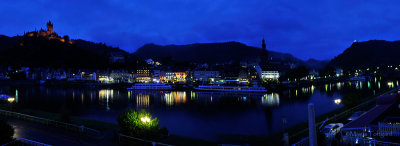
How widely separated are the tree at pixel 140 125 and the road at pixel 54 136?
103 centimetres

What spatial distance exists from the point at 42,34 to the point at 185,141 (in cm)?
17504

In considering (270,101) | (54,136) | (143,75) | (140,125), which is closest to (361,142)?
(140,125)

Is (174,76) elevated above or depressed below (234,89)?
above

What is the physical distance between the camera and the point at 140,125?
12.7 metres

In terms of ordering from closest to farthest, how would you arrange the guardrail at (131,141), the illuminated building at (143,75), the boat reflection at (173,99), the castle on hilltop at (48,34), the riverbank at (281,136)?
the guardrail at (131,141)
the riverbank at (281,136)
the boat reflection at (173,99)
the illuminated building at (143,75)
the castle on hilltop at (48,34)

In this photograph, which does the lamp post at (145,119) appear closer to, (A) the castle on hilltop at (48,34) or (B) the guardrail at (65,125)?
(B) the guardrail at (65,125)

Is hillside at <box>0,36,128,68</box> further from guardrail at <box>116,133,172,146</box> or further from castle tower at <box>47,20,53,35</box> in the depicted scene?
guardrail at <box>116,133,172,146</box>

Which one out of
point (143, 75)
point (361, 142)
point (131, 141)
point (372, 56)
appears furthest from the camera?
point (372, 56)

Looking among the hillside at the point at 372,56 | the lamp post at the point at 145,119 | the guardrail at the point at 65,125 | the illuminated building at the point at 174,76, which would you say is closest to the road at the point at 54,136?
the guardrail at the point at 65,125

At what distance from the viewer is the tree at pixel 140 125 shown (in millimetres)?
12422

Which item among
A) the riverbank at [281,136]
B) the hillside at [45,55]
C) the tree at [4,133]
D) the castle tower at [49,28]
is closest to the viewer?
the tree at [4,133]

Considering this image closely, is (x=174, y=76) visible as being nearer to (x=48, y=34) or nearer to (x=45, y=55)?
(x=45, y=55)

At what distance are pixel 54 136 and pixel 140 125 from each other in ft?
17.4

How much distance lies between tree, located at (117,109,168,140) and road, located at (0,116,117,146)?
1.03m
